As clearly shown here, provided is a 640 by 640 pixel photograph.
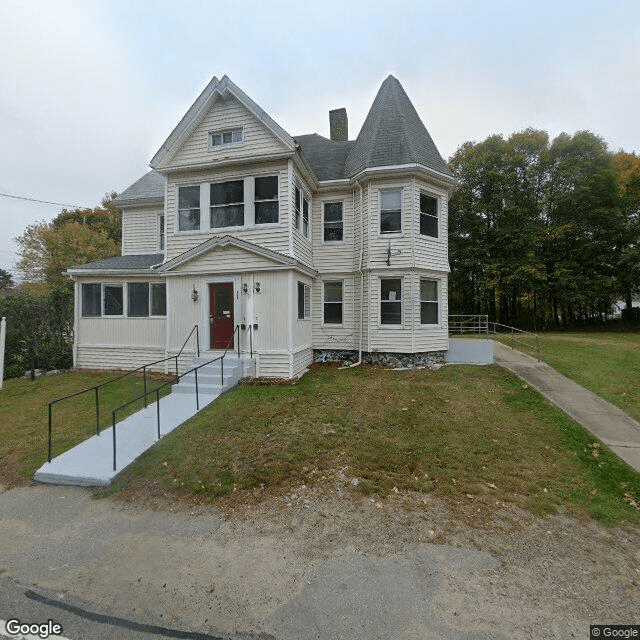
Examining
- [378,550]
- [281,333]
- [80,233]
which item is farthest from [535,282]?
[80,233]

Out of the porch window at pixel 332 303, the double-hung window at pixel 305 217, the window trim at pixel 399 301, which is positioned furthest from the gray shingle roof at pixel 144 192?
the window trim at pixel 399 301

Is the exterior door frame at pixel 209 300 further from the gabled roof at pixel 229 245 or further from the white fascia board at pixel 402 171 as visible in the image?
the white fascia board at pixel 402 171

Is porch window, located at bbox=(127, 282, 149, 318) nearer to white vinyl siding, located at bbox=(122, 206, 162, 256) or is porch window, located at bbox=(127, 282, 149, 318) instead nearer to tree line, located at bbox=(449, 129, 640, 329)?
white vinyl siding, located at bbox=(122, 206, 162, 256)

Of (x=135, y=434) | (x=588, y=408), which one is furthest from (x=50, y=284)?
(x=588, y=408)

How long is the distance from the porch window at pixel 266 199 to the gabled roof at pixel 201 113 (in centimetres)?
129

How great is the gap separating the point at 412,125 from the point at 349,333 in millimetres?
8041

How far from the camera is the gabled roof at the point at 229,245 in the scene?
10.0 metres

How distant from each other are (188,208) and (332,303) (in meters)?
5.88

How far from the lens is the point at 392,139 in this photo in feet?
39.8

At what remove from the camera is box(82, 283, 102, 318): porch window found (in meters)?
12.6

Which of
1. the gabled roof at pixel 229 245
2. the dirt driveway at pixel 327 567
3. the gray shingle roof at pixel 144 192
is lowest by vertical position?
the dirt driveway at pixel 327 567

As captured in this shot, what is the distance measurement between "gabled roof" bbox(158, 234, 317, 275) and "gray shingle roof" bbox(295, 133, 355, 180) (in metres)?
4.62

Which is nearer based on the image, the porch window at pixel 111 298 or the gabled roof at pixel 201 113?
the gabled roof at pixel 201 113

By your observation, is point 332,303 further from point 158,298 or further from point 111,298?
point 111,298
